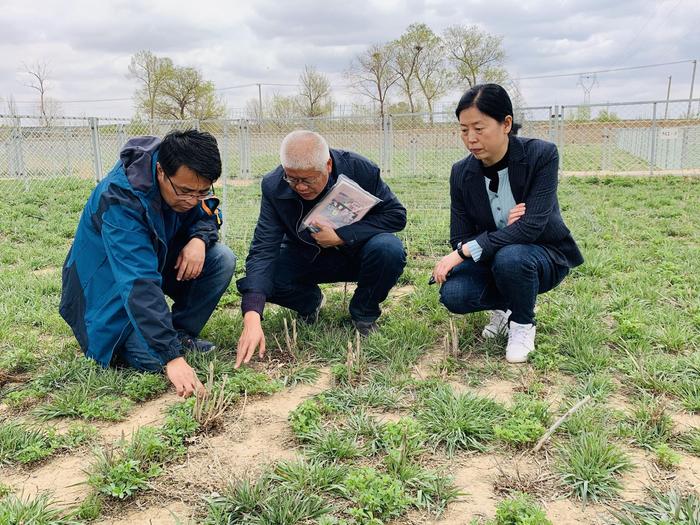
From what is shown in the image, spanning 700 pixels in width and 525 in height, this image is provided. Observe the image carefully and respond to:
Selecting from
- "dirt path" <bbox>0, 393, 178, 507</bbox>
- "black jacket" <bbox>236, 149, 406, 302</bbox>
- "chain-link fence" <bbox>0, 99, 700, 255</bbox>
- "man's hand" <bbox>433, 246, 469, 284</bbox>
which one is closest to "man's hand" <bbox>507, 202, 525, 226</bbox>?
"man's hand" <bbox>433, 246, 469, 284</bbox>

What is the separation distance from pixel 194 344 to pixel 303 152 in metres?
1.28

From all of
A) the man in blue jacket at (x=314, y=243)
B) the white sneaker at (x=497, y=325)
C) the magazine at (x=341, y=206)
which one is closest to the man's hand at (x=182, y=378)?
the man in blue jacket at (x=314, y=243)

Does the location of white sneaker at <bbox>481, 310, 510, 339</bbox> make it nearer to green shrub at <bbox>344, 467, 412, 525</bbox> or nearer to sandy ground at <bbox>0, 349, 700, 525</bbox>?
sandy ground at <bbox>0, 349, 700, 525</bbox>

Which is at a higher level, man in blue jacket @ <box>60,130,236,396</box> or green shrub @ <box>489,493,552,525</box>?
man in blue jacket @ <box>60,130,236,396</box>

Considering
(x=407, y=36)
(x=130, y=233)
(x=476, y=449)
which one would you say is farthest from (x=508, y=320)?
(x=407, y=36)

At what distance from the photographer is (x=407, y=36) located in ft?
114

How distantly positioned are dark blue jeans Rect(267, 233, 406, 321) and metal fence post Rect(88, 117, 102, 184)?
34.8 ft

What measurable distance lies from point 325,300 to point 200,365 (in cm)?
146

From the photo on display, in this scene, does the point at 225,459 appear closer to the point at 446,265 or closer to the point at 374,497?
the point at 374,497

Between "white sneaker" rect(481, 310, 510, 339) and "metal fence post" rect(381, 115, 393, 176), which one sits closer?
"white sneaker" rect(481, 310, 510, 339)

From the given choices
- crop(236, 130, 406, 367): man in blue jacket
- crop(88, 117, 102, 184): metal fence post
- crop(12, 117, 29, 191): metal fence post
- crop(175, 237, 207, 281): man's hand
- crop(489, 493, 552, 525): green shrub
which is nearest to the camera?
crop(489, 493, 552, 525): green shrub

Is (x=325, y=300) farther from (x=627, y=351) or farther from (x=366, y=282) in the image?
(x=627, y=351)

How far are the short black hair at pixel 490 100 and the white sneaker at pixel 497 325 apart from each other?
1.18 m

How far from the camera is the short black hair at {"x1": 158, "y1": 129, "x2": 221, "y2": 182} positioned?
268 centimetres
